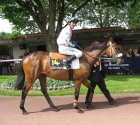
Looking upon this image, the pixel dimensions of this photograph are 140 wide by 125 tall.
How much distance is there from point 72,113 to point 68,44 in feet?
6.16

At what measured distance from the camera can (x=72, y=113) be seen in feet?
32.9

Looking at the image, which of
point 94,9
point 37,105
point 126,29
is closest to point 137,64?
point 126,29

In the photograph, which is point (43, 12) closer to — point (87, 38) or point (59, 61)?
point (59, 61)

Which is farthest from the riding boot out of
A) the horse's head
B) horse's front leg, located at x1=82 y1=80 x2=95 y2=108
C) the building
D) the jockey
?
the building

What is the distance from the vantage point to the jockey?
10.2 meters

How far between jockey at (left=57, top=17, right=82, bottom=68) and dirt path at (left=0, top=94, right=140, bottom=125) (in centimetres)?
146

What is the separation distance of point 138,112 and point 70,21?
9.96 feet

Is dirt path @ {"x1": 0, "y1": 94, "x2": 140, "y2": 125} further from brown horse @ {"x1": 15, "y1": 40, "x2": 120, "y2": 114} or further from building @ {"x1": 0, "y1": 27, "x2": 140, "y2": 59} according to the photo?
building @ {"x1": 0, "y1": 27, "x2": 140, "y2": 59}

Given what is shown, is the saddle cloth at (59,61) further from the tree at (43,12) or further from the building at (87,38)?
the building at (87,38)

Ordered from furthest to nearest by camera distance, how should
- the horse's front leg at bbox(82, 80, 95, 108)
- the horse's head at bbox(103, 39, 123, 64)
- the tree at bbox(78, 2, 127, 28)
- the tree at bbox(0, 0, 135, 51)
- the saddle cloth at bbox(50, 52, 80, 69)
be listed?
the tree at bbox(78, 2, 127, 28), the tree at bbox(0, 0, 135, 51), the horse's front leg at bbox(82, 80, 95, 108), the horse's head at bbox(103, 39, 123, 64), the saddle cloth at bbox(50, 52, 80, 69)

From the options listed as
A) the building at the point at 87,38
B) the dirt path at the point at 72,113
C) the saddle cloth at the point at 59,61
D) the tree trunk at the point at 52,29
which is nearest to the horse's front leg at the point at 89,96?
the dirt path at the point at 72,113

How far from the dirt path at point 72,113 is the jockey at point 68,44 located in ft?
4.79

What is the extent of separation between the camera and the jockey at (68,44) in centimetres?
1023

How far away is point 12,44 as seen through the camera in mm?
31516
